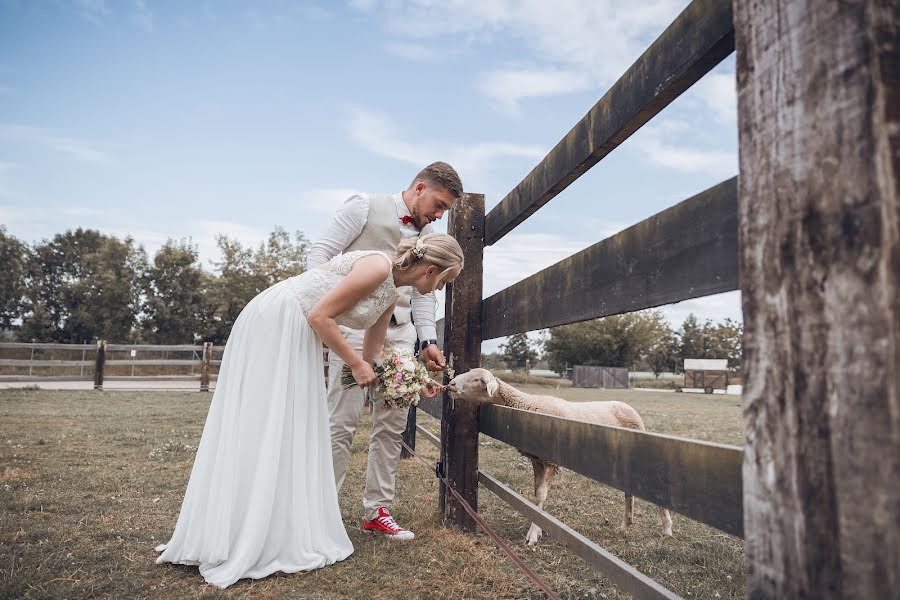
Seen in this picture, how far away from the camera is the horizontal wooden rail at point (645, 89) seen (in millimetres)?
1504

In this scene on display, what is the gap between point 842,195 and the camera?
2.94 feet

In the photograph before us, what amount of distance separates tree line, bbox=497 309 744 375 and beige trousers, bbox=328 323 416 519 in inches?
1936

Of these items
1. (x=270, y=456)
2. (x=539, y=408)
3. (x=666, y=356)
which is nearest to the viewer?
(x=270, y=456)

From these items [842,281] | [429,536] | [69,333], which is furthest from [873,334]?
[69,333]

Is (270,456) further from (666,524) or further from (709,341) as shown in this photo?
(709,341)

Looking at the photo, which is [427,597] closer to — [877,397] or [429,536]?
[429,536]

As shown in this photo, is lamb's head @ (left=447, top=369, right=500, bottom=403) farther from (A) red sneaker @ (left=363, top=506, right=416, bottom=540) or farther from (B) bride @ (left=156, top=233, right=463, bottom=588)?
(A) red sneaker @ (left=363, top=506, right=416, bottom=540)

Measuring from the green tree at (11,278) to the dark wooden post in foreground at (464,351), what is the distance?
5388 cm

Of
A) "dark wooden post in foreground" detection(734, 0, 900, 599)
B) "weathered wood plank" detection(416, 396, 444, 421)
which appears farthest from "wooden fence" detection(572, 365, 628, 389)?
"dark wooden post in foreground" detection(734, 0, 900, 599)

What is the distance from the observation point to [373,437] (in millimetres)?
4230

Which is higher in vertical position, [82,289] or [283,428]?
[82,289]

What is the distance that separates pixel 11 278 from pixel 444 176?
182ft

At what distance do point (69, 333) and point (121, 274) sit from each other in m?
9.45

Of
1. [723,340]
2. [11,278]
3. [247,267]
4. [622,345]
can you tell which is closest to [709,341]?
[723,340]
